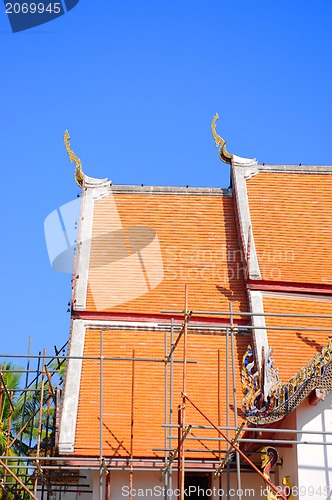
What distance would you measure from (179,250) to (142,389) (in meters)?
3.45

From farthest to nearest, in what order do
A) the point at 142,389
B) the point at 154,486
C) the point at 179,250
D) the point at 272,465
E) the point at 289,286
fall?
the point at 179,250 → the point at 289,286 → the point at 142,389 → the point at 154,486 → the point at 272,465

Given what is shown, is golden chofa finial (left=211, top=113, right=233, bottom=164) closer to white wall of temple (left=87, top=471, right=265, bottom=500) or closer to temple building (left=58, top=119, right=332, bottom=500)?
temple building (left=58, top=119, right=332, bottom=500)

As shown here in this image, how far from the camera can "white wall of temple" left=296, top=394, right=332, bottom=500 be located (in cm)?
1163

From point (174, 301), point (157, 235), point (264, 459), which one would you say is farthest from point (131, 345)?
point (264, 459)

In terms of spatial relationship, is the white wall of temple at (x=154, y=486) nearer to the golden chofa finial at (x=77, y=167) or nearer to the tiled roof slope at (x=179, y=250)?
the tiled roof slope at (x=179, y=250)

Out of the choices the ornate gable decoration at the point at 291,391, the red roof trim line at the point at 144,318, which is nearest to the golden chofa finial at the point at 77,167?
the red roof trim line at the point at 144,318

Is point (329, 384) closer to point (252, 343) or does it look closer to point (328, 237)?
point (252, 343)

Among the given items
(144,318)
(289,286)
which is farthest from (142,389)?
(289,286)

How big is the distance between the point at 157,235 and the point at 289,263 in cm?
252

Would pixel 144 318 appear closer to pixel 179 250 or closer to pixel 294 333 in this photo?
pixel 179 250

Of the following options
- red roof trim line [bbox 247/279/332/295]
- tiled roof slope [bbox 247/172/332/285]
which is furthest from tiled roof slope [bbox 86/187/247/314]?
tiled roof slope [bbox 247/172/332/285]

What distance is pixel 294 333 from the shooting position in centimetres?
1512

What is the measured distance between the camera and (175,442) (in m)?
13.4

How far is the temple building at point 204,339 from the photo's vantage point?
39.4 feet
